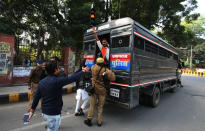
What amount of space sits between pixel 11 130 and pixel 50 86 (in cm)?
199

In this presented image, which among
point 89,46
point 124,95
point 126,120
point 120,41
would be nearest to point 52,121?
point 124,95

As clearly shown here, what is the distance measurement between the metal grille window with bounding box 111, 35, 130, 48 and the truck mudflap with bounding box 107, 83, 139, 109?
3.82 ft

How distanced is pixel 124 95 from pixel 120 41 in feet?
5.04

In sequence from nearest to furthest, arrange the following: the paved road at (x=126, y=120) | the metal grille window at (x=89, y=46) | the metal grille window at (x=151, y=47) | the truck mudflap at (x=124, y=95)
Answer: the paved road at (x=126, y=120) < the truck mudflap at (x=124, y=95) < the metal grille window at (x=151, y=47) < the metal grille window at (x=89, y=46)

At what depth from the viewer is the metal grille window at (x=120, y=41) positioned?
10.6ft

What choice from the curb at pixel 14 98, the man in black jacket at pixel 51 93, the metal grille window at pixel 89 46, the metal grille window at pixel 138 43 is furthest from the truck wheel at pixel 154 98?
the curb at pixel 14 98

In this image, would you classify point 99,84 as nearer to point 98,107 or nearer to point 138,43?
point 98,107

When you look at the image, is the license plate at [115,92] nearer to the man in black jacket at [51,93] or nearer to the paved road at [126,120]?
the paved road at [126,120]

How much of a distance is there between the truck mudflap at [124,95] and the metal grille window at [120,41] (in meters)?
1.17

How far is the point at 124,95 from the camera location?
3.15 meters

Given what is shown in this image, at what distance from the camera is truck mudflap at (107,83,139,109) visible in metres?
3.06

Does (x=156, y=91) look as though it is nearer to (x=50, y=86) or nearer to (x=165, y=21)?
(x=50, y=86)

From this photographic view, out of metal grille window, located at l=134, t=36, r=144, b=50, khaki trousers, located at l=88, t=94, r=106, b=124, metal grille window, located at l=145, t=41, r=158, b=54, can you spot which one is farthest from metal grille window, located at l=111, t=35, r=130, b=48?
khaki trousers, located at l=88, t=94, r=106, b=124

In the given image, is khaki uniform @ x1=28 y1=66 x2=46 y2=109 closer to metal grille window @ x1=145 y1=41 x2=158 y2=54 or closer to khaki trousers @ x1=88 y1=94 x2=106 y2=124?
khaki trousers @ x1=88 y1=94 x2=106 y2=124
